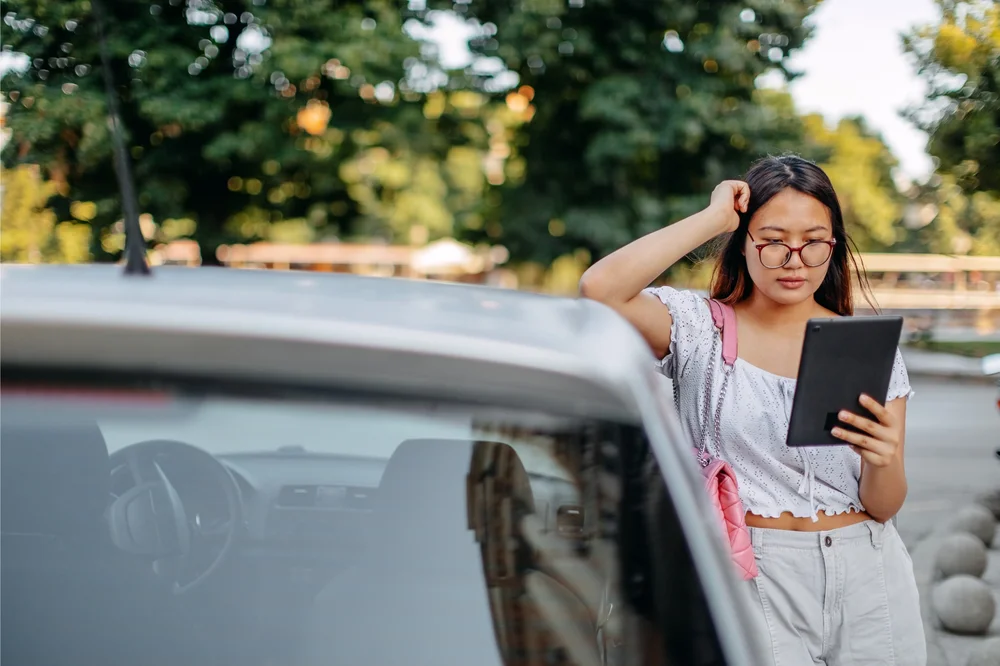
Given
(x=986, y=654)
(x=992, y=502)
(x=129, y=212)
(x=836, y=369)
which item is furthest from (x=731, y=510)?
(x=992, y=502)

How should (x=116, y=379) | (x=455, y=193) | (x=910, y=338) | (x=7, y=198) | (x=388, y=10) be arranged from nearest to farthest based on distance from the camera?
1. (x=116, y=379)
2. (x=7, y=198)
3. (x=388, y=10)
4. (x=910, y=338)
5. (x=455, y=193)

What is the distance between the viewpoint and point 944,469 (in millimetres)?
11078

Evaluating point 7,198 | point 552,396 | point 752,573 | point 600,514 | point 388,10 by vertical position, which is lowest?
point 752,573

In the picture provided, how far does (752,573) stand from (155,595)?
1272 mm

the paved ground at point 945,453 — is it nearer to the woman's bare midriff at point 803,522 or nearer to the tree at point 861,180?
the woman's bare midriff at point 803,522

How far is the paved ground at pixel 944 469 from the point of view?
544 centimetres

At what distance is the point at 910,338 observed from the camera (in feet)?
77.7

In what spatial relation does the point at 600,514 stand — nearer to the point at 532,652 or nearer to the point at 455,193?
the point at 532,652

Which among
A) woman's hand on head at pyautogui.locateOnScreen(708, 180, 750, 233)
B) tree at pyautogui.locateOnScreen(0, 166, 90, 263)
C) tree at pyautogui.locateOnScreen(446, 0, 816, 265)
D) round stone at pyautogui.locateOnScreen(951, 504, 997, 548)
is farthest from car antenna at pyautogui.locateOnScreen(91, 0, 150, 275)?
tree at pyautogui.locateOnScreen(446, 0, 816, 265)

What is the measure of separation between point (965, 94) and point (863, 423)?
38.1 feet

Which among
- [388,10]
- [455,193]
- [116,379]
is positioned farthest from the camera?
[455,193]

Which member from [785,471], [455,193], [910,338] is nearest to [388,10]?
[910,338]

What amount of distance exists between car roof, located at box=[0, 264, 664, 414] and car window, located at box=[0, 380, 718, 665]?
51 millimetres

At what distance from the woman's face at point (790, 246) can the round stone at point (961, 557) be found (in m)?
4.07
